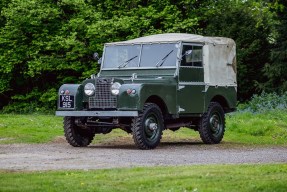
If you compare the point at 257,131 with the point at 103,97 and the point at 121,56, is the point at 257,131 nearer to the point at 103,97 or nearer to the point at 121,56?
the point at 121,56

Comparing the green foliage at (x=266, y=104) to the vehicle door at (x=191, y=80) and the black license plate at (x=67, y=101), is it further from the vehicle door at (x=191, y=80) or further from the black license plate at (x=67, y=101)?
the black license plate at (x=67, y=101)

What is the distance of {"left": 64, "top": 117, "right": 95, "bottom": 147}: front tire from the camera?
17812mm

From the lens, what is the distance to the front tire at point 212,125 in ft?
62.4

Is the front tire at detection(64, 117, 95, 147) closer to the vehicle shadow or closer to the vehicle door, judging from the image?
the vehicle shadow

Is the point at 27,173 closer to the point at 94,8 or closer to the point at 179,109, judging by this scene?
the point at 179,109

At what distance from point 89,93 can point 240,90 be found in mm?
23224

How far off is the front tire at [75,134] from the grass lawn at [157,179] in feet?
20.3

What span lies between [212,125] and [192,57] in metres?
A: 1.85

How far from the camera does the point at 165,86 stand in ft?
57.2

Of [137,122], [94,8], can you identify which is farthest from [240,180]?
[94,8]

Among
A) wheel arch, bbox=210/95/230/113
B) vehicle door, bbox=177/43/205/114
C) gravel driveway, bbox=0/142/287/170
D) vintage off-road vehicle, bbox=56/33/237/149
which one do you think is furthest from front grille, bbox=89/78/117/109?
wheel arch, bbox=210/95/230/113

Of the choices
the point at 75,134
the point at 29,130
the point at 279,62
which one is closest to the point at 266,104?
the point at 279,62

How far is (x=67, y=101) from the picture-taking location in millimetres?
17500

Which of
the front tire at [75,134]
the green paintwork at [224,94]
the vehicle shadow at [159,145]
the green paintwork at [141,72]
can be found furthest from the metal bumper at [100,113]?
the green paintwork at [224,94]
